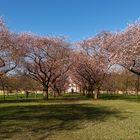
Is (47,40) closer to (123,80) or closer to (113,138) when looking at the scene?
(123,80)

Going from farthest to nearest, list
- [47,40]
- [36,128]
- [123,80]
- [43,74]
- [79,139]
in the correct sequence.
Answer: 1. [123,80]
2. [43,74]
3. [47,40]
4. [36,128]
5. [79,139]

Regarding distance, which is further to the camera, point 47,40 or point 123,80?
point 123,80

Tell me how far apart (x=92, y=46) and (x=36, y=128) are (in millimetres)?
52637

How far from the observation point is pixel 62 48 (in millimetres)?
68438

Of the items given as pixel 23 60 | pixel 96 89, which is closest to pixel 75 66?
pixel 96 89

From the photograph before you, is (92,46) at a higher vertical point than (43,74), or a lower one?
higher

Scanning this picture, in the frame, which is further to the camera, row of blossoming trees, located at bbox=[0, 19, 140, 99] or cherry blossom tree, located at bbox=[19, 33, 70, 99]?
cherry blossom tree, located at bbox=[19, 33, 70, 99]

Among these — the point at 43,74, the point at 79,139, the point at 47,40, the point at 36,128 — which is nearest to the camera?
the point at 79,139

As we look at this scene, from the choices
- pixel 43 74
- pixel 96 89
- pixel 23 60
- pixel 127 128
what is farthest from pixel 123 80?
pixel 127 128

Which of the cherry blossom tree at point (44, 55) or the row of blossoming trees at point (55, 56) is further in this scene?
the cherry blossom tree at point (44, 55)

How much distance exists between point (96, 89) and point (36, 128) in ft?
185

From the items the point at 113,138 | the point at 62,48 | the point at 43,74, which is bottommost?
the point at 113,138

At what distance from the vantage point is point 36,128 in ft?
58.9

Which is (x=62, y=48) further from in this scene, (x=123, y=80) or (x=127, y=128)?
(x=127, y=128)
